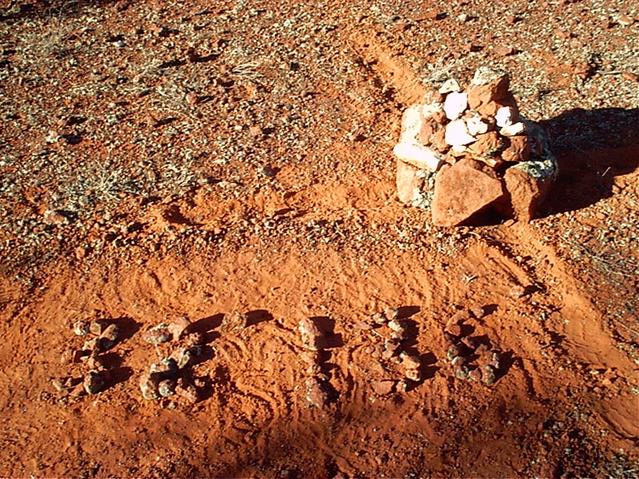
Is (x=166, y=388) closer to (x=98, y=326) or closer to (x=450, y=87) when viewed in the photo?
(x=98, y=326)

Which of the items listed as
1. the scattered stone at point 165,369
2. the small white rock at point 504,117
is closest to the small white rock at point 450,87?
the small white rock at point 504,117

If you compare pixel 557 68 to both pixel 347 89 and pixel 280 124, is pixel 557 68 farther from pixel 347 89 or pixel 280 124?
pixel 280 124

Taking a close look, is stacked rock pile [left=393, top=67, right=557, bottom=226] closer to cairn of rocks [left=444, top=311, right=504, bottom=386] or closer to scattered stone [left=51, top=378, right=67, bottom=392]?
cairn of rocks [left=444, top=311, right=504, bottom=386]

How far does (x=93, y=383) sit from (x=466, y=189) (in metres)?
2.63

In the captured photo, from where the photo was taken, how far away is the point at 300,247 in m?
4.66

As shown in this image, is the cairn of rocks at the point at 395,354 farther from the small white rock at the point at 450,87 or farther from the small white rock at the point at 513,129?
the small white rock at the point at 450,87

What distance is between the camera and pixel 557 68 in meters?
6.29

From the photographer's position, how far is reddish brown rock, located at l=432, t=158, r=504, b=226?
15.0ft

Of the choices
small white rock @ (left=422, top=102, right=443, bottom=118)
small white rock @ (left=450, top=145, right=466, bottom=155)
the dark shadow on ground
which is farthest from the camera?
the dark shadow on ground

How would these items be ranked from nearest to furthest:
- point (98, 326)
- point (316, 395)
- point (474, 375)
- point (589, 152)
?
point (316, 395) < point (474, 375) < point (98, 326) < point (589, 152)

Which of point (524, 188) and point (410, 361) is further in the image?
point (524, 188)

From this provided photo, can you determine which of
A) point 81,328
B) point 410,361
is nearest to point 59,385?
point 81,328

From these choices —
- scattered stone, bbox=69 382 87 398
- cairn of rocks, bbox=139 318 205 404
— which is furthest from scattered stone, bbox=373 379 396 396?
scattered stone, bbox=69 382 87 398

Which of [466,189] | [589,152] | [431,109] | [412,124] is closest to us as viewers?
[466,189]
